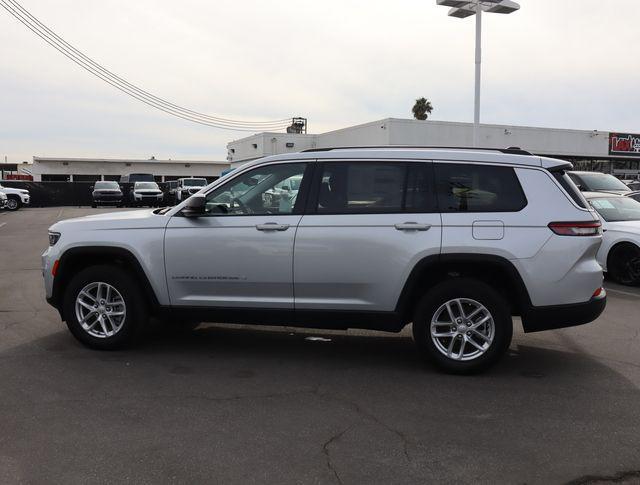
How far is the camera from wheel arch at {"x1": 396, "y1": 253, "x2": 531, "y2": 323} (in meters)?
4.80

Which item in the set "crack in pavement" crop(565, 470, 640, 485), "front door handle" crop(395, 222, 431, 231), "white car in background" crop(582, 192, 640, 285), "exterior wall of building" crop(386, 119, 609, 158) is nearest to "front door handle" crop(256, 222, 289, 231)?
"front door handle" crop(395, 222, 431, 231)

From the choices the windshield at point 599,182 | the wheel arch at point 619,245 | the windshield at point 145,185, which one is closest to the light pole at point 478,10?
the windshield at point 599,182

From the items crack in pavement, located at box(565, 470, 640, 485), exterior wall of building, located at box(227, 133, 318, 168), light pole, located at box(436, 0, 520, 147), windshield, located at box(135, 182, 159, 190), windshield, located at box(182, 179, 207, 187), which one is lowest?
crack in pavement, located at box(565, 470, 640, 485)

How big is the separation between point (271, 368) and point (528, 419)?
2225 millimetres

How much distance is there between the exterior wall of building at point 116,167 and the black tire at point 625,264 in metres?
56.8

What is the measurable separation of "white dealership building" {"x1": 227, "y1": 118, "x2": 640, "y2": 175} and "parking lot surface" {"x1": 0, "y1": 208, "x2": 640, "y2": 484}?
27.2 metres

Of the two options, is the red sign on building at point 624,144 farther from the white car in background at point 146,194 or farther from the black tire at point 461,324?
the black tire at point 461,324

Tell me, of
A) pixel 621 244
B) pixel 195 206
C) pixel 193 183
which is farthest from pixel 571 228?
pixel 193 183

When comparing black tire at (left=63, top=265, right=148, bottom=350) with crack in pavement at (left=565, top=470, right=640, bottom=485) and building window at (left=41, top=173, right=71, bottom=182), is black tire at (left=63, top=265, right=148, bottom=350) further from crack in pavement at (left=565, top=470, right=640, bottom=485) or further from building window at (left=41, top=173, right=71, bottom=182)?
building window at (left=41, top=173, right=71, bottom=182)

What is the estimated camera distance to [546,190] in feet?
16.0

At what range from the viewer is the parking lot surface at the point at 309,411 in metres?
Result: 3.38

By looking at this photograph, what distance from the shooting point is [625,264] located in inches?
373

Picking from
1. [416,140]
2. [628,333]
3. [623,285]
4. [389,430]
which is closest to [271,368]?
[389,430]

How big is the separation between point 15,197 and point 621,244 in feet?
104
